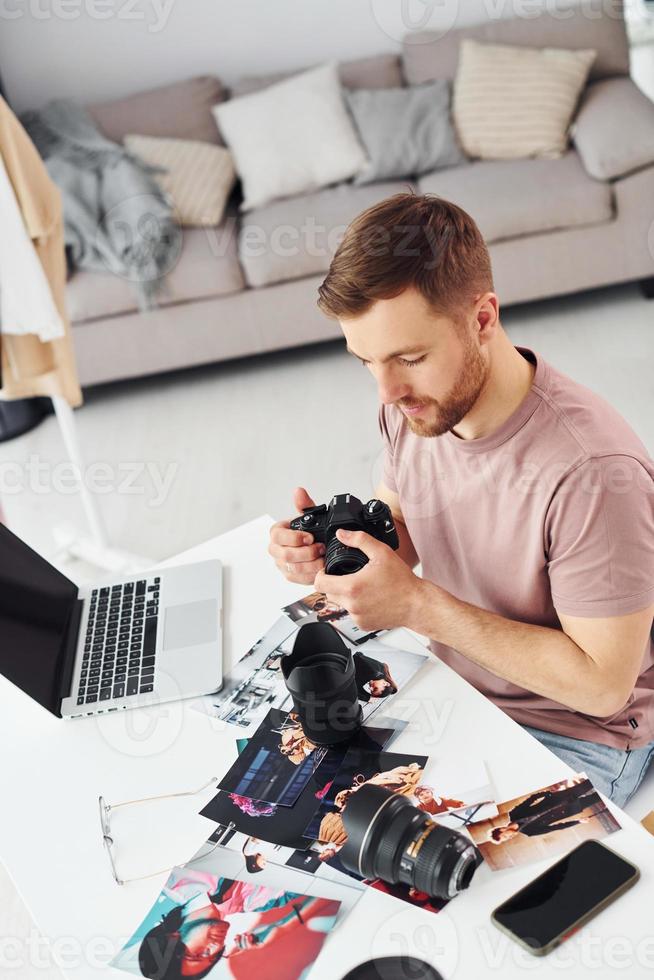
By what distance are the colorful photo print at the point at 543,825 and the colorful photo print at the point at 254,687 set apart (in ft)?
1.06

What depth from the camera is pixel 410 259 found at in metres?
1.16

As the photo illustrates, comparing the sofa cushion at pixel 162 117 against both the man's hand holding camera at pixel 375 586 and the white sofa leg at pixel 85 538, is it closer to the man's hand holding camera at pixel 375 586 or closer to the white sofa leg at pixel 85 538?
the white sofa leg at pixel 85 538

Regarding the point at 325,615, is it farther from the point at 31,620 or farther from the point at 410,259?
the point at 410,259

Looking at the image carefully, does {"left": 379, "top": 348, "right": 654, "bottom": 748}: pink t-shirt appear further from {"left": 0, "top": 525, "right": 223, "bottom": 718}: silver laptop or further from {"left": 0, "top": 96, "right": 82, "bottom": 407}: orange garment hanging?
{"left": 0, "top": 96, "right": 82, "bottom": 407}: orange garment hanging

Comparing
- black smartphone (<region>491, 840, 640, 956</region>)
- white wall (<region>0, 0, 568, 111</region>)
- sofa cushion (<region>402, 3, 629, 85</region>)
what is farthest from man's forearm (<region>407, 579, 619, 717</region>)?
white wall (<region>0, 0, 568, 111</region>)

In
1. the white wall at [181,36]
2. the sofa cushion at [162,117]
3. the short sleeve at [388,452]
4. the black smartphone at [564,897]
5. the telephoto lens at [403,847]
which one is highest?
the white wall at [181,36]

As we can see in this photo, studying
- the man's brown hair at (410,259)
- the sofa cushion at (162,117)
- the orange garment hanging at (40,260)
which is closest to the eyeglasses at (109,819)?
the man's brown hair at (410,259)

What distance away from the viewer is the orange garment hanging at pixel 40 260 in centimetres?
→ 217

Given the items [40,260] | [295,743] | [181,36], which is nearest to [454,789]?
[295,743]

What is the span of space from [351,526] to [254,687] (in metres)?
0.25

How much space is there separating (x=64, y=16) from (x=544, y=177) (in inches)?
84.5

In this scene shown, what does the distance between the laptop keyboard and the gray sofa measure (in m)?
2.23

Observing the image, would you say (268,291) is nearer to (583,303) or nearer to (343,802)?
(583,303)

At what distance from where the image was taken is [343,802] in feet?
3.50
